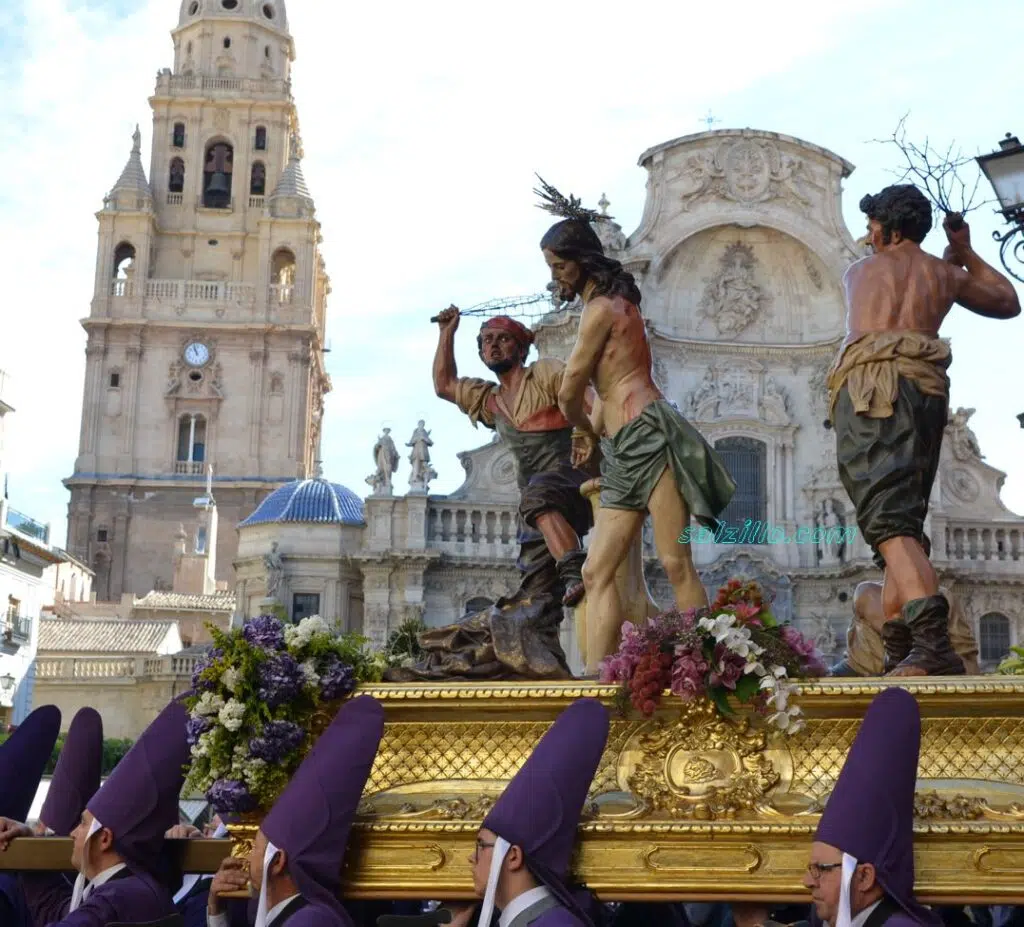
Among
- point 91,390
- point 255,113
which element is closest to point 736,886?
point 91,390

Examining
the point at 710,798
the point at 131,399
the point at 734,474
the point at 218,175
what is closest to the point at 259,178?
the point at 218,175

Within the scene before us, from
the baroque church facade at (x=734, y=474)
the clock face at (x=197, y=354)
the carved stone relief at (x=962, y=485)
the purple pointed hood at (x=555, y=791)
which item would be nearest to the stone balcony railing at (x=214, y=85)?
the clock face at (x=197, y=354)

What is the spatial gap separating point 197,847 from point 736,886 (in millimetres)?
2529

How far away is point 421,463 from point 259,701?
33.3 m

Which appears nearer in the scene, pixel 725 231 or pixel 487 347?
pixel 487 347

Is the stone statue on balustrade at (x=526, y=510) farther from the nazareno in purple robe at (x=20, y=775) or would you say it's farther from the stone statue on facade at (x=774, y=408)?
the stone statue on facade at (x=774, y=408)

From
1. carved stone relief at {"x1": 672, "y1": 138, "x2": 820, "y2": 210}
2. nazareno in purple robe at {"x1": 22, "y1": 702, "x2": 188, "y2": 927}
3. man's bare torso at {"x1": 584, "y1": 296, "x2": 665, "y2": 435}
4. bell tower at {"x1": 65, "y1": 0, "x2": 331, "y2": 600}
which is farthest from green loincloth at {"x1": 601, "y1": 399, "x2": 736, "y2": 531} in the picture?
bell tower at {"x1": 65, "y1": 0, "x2": 331, "y2": 600}

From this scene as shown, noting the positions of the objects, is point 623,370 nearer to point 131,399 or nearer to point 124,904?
point 124,904

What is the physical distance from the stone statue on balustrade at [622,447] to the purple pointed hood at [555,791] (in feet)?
5.48

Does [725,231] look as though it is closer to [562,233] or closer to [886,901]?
[562,233]

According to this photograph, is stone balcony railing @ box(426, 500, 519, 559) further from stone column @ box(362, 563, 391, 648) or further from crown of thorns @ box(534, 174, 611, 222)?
crown of thorns @ box(534, 174, 611, 222)

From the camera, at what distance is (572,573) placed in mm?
8102

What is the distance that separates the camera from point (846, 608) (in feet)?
129

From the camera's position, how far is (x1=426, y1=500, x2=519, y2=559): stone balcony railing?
129ft
